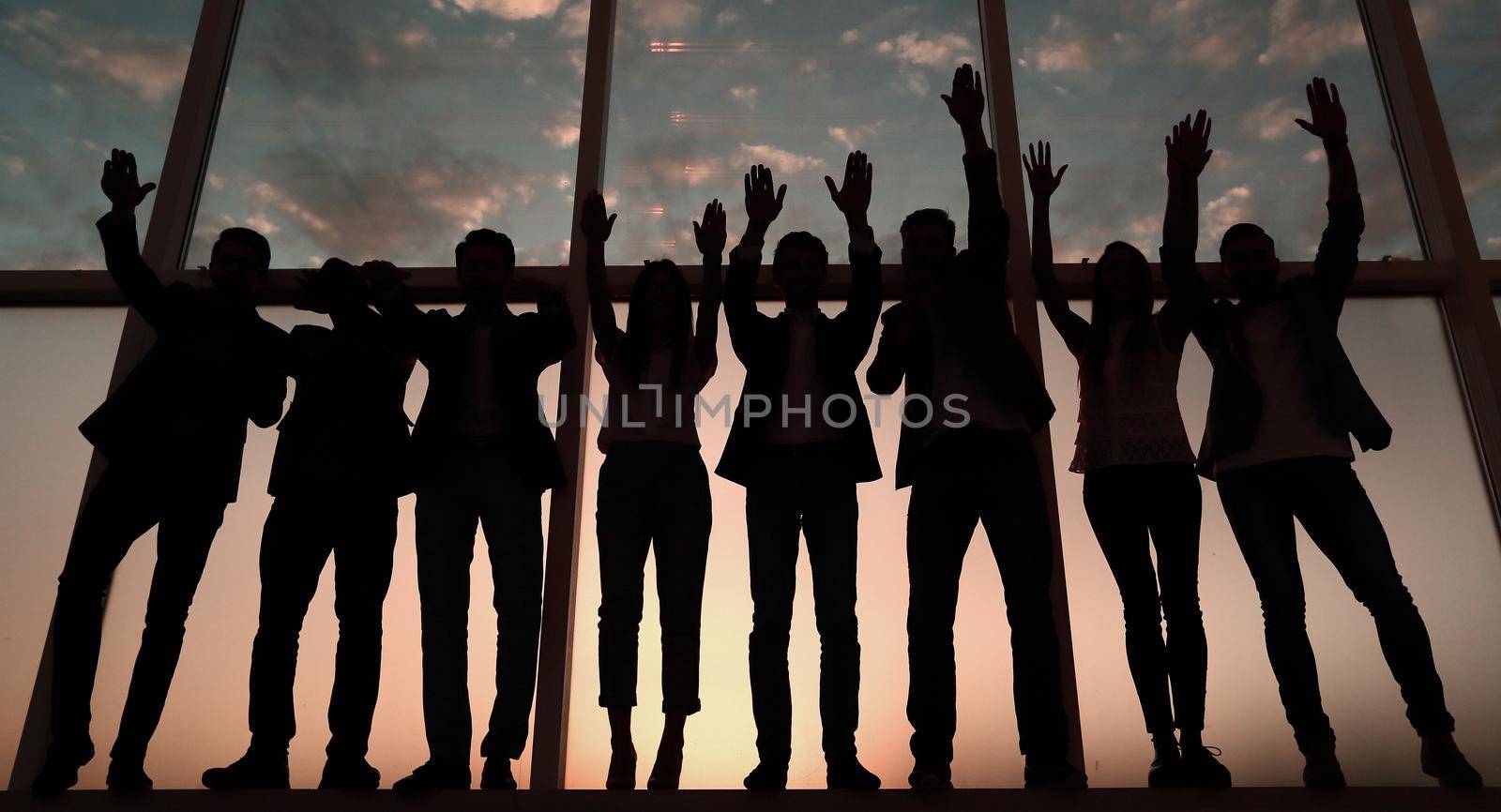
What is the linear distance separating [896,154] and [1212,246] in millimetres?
1114

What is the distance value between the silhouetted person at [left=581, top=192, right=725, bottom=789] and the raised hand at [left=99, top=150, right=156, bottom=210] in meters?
1.22

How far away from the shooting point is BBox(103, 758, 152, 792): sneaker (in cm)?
212

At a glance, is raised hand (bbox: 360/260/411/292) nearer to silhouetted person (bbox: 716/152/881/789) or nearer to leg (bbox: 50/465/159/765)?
leg (bbox: 50/465/159/765)

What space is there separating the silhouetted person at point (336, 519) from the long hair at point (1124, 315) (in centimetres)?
186

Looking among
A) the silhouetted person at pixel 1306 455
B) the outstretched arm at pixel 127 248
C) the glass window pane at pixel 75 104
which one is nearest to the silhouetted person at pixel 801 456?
the silhouetted person at pixel 1306 455

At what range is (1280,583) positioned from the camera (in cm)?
216

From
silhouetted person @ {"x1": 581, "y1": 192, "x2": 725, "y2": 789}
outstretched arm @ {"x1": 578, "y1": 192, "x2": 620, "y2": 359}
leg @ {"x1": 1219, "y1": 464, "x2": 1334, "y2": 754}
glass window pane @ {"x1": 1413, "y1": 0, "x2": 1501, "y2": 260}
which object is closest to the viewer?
leg @ {"x1": 1219, "y1": 464, "x2": 1334, "y2": 754}

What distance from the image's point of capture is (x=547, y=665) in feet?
8.45

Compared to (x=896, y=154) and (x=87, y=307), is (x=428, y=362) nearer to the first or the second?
(x=87, y=307)

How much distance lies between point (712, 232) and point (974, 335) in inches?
30.4

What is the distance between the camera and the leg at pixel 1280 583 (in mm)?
2098

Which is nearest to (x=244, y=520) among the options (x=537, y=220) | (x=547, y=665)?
(x=547, y=665)

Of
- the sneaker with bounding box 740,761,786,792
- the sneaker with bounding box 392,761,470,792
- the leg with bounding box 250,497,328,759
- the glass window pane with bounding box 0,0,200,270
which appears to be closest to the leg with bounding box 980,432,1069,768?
the sneaker with bounding box 740,761,786,792

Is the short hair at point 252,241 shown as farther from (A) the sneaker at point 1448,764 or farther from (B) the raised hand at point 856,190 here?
(A) the sneaker at point 1448,764
